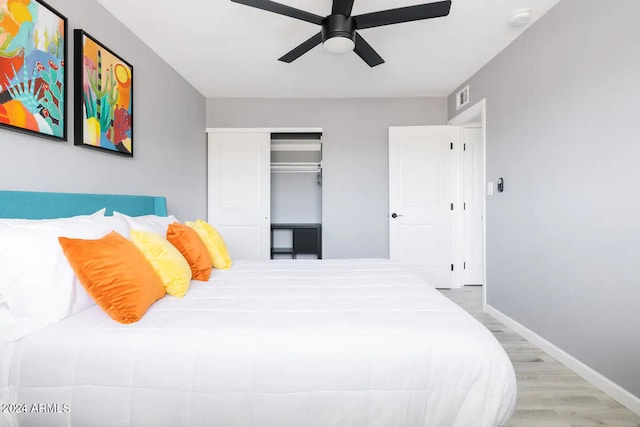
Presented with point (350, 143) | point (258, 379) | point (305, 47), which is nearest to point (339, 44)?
point (305, 47)

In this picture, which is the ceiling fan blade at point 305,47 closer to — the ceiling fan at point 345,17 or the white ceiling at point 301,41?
the ceiling fan at point 345,17

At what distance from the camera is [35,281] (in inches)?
45.1

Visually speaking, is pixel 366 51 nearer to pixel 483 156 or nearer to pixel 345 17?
pixel 345 17

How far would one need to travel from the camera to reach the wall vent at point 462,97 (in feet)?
11.3

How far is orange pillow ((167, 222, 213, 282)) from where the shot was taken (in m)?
1.85

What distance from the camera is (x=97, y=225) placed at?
1522 millimetres

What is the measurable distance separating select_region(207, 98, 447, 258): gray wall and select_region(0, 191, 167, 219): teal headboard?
218cm

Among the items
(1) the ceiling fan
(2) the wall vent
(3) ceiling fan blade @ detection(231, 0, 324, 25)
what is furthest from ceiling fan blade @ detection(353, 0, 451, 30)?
(2) the wall vent

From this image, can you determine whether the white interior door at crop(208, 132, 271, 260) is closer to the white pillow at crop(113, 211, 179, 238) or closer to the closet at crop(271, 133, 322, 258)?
the closet at crop(271, 133, 322, 258)

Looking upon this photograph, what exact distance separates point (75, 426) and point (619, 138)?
295cm

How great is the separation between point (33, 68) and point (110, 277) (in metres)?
1.28

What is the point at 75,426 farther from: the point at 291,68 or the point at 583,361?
the point at 291,68

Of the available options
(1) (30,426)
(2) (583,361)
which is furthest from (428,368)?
(2) (583,361)

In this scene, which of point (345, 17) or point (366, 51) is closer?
point (345, 17)
